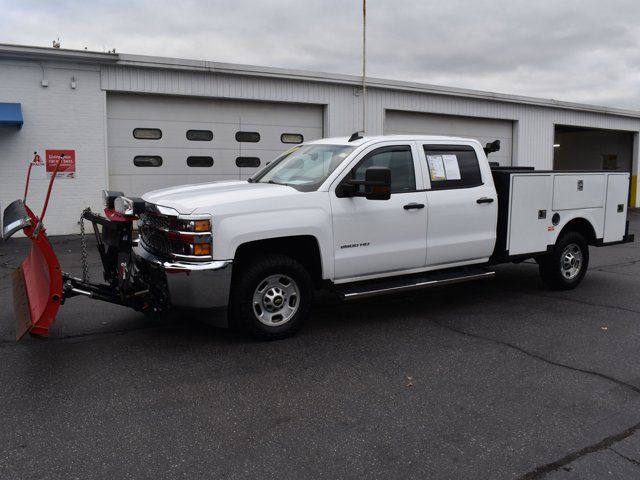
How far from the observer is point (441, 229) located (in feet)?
20.8

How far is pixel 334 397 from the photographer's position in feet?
13.9

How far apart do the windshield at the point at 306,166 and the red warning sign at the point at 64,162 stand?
7714mm

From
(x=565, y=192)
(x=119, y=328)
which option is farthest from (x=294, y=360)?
(x=565, y=192)

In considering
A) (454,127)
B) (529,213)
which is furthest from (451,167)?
(454,127)

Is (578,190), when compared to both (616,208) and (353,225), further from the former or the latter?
(353,225)

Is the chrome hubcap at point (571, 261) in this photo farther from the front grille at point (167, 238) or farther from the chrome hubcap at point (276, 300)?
the front grille at point (167, 238)

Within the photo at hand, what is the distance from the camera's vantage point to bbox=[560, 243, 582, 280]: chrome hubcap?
7715mm

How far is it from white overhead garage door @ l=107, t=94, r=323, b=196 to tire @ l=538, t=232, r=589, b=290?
8854 millimetres

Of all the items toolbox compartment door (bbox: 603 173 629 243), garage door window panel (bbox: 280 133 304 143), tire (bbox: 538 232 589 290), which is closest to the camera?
tire (bbox: 538 232 589 290)

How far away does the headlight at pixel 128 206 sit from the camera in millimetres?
5102

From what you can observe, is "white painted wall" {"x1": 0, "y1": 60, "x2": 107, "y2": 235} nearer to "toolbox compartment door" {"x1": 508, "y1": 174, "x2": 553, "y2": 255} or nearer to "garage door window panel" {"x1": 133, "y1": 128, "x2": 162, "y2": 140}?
"garage door window panel" {"x1": 133, "y1": 128, "x2": 162, "y2": 140}

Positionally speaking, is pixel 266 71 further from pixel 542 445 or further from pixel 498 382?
pixel 542 445

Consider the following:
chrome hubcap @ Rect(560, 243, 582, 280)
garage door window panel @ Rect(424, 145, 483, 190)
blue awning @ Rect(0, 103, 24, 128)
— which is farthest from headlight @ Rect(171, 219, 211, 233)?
blue awning @ Rect(0, 103, 24, 128)

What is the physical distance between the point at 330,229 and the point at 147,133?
9321 millimetres
